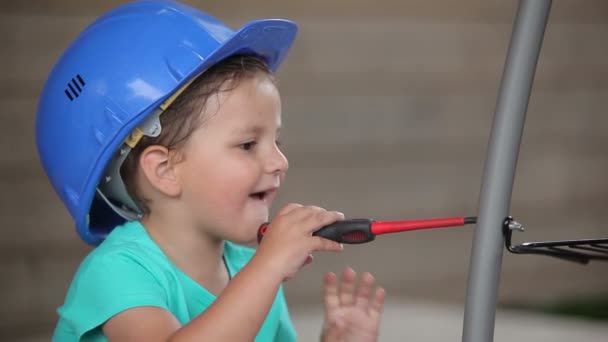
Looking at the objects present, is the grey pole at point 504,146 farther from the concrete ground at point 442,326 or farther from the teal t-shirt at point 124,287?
the concrete ground at point 442,326

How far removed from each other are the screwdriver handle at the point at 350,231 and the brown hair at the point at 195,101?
0.26m

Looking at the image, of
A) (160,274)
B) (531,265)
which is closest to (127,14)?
(160,274)

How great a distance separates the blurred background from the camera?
93.2 inches

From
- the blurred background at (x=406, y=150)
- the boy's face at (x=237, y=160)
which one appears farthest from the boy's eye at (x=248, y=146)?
the blurred background at (x=406, y=150)

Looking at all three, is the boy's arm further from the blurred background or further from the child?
the blurred background

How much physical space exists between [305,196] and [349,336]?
5.05ft

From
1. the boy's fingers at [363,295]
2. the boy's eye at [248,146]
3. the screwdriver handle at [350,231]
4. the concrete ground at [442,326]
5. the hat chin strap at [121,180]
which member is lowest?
the boy's fingers at [363,295]

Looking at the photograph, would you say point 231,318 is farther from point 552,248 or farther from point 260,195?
point 552,248

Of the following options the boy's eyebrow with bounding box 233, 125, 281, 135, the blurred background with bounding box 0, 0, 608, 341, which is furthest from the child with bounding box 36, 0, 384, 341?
the blurred background with bounding box 0, 0, 608, 341

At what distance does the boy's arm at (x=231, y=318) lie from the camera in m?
1.16

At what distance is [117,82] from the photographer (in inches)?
51.2

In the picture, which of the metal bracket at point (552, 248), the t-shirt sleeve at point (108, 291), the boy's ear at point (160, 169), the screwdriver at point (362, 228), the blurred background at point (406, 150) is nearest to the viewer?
the metal bracket at point (552, 248)

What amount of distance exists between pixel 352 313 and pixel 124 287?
326 millimetres

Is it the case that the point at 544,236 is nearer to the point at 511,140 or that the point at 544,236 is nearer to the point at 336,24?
the point at 336,24
